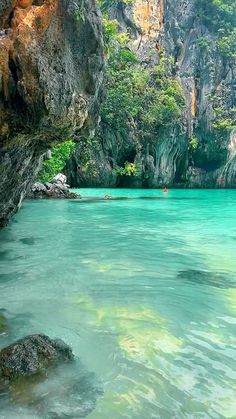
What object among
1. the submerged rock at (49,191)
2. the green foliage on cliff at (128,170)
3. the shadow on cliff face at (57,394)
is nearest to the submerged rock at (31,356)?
the shadow on cliff face at (57,394)

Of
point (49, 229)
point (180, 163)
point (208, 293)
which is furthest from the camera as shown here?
point (180, 163)

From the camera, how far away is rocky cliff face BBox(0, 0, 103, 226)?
5.06 metres

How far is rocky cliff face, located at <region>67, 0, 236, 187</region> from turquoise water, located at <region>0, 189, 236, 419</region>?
26.4 m

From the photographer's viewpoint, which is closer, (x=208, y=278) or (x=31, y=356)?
(x=31, y=356)

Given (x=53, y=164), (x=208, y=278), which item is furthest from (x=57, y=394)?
(x=53, y=164)

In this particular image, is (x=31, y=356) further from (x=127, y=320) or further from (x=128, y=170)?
(x=128, y=170)

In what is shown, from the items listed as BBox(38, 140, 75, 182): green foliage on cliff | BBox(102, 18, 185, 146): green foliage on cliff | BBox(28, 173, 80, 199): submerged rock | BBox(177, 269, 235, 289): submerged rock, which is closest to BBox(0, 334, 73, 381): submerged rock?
BBox(177, 269, 235, 289): submerged rock

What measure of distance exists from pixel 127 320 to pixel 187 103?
1411 inches

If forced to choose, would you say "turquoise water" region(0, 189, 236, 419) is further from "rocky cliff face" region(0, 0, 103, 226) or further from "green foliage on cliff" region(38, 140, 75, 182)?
"green foliage on cliff" region(38, 140, 75, 182)

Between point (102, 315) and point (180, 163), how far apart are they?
3603 cm

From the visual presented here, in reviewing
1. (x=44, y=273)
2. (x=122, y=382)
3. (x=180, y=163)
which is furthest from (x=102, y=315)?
(x=180, y=163)

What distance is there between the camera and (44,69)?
5289mm

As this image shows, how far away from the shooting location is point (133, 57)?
111 ft

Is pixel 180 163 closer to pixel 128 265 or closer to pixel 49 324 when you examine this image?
pixel 128 265
